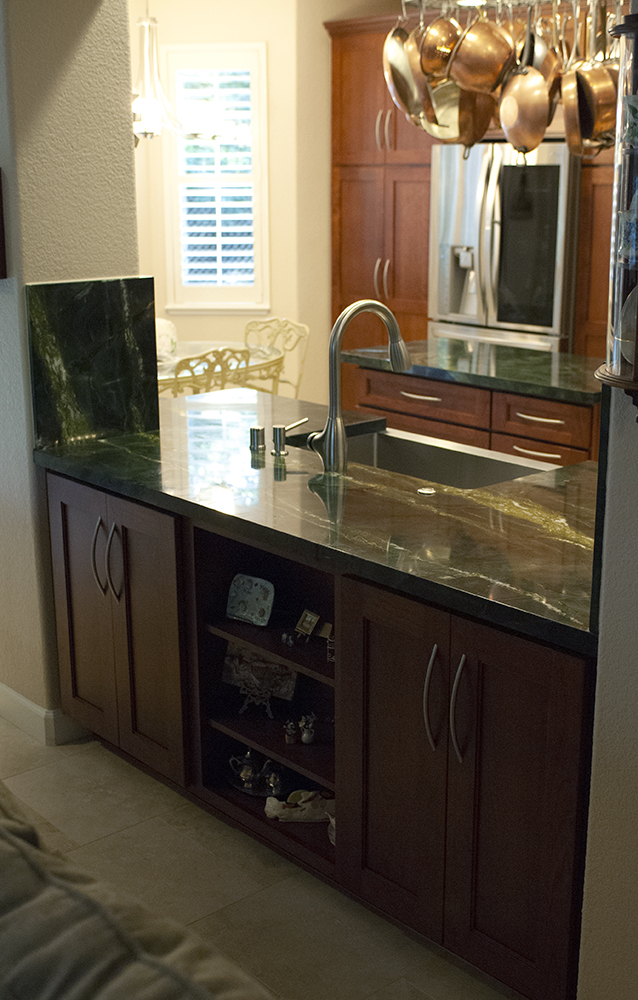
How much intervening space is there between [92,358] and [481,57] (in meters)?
1.37

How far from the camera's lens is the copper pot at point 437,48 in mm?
2932

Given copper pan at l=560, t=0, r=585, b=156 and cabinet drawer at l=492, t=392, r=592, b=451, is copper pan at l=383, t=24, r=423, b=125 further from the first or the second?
cabinet drawer at l=492, t=392, r=592, b=451

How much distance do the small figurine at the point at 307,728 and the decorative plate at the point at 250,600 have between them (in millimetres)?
263

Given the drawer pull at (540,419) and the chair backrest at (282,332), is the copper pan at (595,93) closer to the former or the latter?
the drawer pull at (540,419)

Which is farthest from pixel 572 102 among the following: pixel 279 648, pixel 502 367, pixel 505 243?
pixel 505 243

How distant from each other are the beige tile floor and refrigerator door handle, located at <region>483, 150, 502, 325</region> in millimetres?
3569

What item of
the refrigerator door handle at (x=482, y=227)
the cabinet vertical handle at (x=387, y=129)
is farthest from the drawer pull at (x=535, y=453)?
the cabinet vertical handle at (x=387, y=129)

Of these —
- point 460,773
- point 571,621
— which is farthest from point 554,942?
point 571,621

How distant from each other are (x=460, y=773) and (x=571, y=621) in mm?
421

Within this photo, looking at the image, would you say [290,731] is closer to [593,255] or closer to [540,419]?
[540,419]

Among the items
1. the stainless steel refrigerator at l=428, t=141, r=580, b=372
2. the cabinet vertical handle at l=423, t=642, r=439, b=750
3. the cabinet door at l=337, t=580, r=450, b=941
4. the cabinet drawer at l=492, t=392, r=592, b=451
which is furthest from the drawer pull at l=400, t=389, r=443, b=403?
the cabinet vertical handle at l=423, t=642, r=439, b=750

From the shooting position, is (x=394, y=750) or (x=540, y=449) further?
(x=540, y=449)

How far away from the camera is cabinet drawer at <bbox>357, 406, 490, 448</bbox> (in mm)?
4191

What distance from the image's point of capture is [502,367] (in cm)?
422
